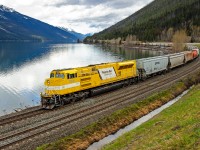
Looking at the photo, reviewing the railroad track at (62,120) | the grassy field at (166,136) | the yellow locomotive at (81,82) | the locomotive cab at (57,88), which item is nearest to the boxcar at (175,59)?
the yellow locomotive at (81,82)

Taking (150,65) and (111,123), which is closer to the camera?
(111,123)

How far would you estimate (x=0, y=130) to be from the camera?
2473 cm

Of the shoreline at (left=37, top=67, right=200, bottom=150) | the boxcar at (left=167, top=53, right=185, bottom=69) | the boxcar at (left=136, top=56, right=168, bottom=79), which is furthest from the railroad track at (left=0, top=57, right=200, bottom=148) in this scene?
the boxcar at (left=167, top=53, right=185, bottom=69)

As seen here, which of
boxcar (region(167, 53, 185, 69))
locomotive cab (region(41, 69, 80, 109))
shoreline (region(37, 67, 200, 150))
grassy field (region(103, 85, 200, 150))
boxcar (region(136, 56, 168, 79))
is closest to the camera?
grassy field (region(103, 85, 200, 150))

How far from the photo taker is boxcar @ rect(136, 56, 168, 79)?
5041 centimetres

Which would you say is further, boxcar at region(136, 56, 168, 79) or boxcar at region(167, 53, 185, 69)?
boxcar at region(167, 53, 185, 69)

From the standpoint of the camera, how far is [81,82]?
35.1m

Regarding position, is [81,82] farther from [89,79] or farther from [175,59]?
[175,59]

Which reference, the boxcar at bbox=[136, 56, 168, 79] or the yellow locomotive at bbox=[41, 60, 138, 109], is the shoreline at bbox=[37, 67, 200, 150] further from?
the boxcar at bbox=[136, 56, 168, 79]

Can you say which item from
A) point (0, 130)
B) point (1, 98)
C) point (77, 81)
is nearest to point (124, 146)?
point (0, 130)

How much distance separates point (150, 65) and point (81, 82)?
2172cm

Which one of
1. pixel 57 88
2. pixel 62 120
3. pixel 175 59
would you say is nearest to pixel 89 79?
pixel 57 88

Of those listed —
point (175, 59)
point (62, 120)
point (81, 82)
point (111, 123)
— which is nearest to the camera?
point (111, 123)

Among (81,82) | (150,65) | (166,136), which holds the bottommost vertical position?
(166,136)
